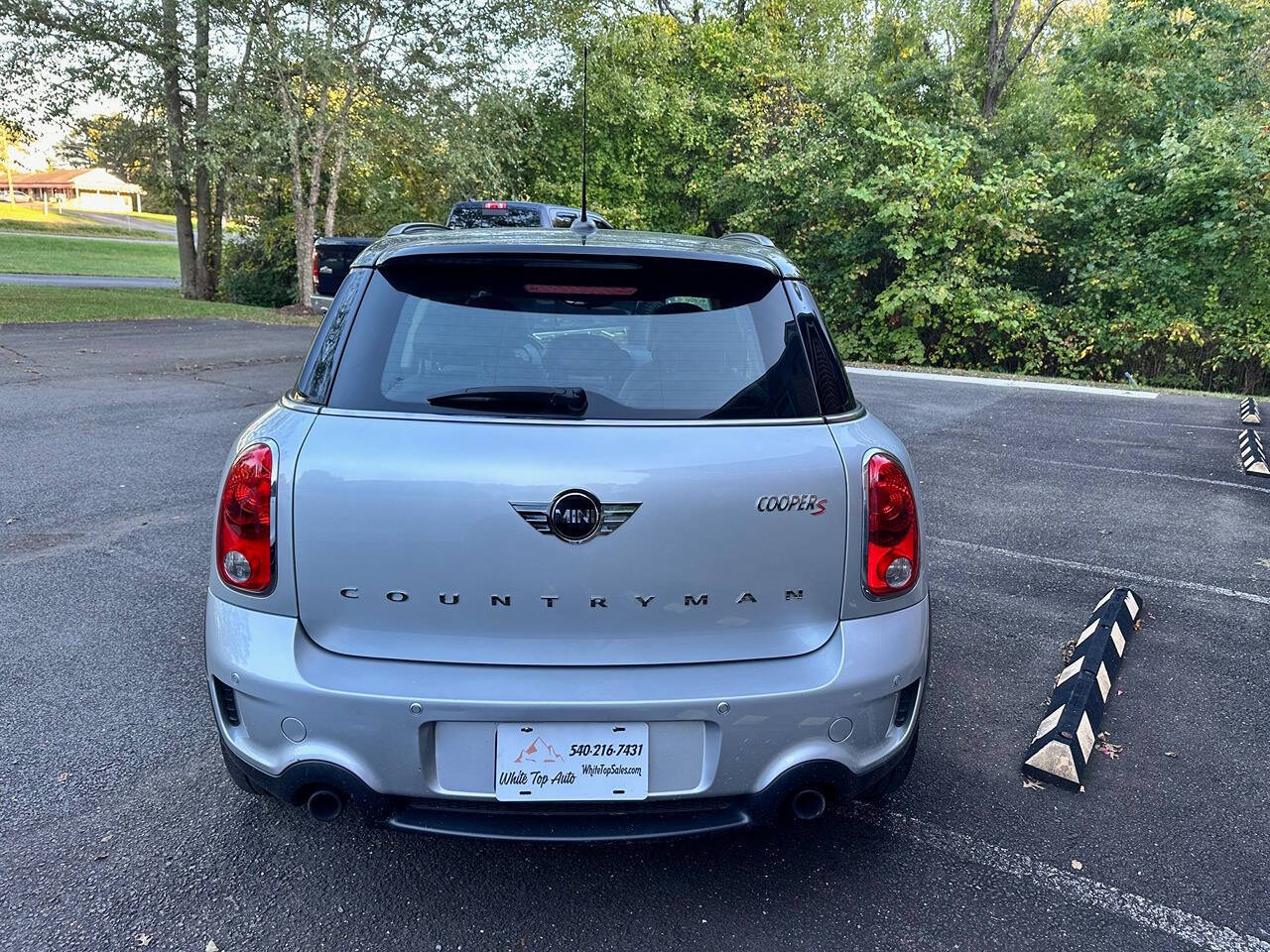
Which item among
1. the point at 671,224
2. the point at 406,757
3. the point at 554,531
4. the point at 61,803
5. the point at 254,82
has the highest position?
the point at 254,82

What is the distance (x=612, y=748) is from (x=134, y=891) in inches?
52.0

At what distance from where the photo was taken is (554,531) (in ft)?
6.47

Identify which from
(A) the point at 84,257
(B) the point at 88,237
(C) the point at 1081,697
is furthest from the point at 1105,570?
(B) the point at 88,237

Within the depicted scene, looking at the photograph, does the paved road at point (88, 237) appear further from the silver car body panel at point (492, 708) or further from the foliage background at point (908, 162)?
the silver car body panel at point (492, 708)

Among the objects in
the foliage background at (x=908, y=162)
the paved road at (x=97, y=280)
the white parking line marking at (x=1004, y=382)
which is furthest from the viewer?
the paved road at (x=97, y=280)

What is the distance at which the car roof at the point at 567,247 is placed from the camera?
2.29m

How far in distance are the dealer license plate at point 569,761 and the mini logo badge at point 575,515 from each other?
428 millimetres

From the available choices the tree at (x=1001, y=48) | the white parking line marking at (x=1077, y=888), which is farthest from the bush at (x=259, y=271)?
the white parking line marking at (x=1077, y=888)

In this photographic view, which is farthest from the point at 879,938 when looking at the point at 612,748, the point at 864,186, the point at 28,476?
the point at 864,186

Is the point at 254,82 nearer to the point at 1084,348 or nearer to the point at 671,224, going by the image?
the point at 671,224

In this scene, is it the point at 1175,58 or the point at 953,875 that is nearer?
the point at 953,875

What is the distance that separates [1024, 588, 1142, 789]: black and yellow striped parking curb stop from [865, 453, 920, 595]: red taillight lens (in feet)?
3.82

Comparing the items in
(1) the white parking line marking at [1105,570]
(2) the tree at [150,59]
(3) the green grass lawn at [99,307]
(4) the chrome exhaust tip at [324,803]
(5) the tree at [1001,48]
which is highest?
(5) the tree at [1001,48]

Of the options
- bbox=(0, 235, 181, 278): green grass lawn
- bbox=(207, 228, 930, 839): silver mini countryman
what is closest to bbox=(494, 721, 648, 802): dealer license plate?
bbox=(207, 228, 930, 839): silver mini countryman
